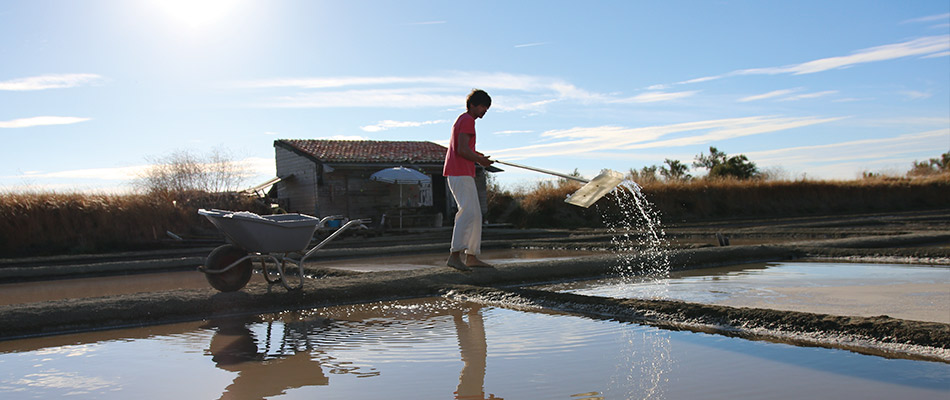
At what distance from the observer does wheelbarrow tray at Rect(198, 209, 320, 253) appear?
17.0 ft

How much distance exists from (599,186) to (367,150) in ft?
62.5

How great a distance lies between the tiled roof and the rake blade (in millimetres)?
16105

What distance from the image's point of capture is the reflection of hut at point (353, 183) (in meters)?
22.5

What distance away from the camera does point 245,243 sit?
5.29 meters

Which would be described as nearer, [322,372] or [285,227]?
[322,372]

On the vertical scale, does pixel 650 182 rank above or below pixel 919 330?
above

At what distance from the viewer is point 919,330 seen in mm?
3268

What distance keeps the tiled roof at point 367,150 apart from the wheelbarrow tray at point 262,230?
16835mm

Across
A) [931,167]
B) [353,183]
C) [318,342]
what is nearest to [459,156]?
[318,342]

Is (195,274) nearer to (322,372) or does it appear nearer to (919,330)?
(322,372)

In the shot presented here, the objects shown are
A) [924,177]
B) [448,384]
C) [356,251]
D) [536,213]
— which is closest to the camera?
[448,384]

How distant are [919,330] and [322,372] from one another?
2606mm

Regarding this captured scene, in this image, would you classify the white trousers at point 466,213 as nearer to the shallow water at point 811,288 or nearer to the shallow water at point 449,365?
the shallow water at point 811,288

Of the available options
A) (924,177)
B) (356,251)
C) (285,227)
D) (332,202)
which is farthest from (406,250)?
(924,177)
